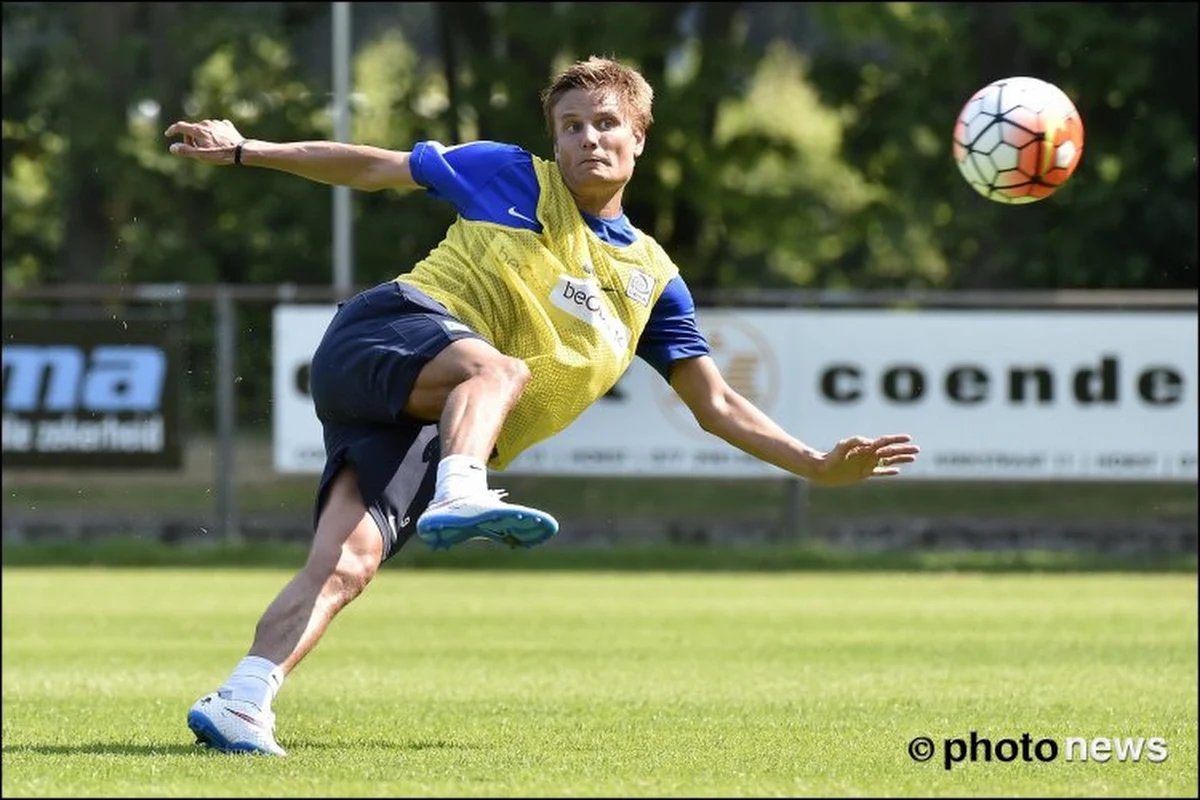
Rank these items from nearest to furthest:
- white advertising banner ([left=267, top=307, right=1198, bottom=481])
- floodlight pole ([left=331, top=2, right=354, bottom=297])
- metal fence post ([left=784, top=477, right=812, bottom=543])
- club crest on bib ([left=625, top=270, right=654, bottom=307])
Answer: club crest on bib ([left=625, top=270, right=654, bottom=307]), white advertising banner ([left=267, top=307, right=1198, bottom=481]), metal fence post ([left=784, top=477, right=812, bottom=543]), floodlight pole ([left=331, top=2, right=354, bottom=297])

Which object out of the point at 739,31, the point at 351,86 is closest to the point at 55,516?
the point at 351,86

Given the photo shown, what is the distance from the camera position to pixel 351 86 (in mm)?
27031

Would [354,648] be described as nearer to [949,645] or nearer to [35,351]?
[949,645]

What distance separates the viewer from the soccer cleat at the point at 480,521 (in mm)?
6418

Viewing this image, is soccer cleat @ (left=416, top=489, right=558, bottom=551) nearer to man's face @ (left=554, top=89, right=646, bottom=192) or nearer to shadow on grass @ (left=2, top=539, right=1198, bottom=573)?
man's face @ (left=554, top=89, right=646, bottom=192)

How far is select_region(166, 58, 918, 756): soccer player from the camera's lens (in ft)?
23.4

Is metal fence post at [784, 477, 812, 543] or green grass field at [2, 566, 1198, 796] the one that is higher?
metal fence post at [784, 477, 812, 543]

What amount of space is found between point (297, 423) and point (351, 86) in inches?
309

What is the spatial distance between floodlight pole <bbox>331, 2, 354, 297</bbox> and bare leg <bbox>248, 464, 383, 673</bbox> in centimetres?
1805

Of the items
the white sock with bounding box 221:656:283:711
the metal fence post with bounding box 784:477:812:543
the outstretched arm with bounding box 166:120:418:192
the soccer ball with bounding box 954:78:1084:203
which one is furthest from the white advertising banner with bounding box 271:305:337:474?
the white sock with bounding box 221:656:283:711

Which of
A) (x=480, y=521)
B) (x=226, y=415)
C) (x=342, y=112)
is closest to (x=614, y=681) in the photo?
(x=480, y=521)

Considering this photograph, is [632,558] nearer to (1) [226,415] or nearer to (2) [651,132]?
(1) [226,415]

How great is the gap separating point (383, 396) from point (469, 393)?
414 mm

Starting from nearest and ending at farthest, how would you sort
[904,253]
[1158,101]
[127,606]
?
[127,606] → [1158,101] → [904,253]
